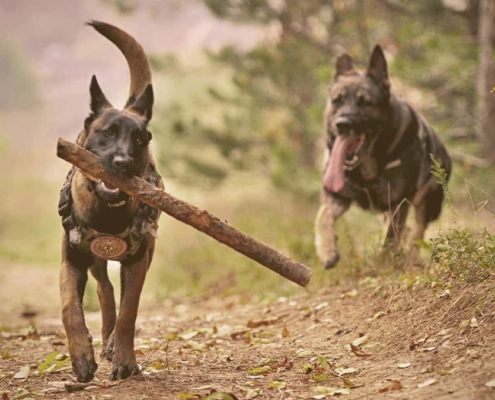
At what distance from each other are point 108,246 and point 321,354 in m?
1.57

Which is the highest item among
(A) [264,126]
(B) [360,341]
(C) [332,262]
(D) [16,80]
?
(D) [16,80]

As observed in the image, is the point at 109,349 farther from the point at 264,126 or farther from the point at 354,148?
the point at 264,126

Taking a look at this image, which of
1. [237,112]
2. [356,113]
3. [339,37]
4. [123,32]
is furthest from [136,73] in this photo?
[237,112]

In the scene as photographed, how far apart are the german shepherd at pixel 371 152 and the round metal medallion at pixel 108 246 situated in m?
2.62

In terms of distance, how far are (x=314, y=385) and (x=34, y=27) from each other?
144 feet

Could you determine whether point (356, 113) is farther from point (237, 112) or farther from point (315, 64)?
point (237, 112)

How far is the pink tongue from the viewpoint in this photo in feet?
22.3

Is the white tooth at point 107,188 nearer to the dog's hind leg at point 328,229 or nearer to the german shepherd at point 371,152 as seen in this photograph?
the dog's hind leg at point 328,229

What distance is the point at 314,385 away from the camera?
4117 mm

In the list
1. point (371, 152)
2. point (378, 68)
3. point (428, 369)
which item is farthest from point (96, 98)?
point (378, 68)

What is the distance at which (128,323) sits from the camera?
4469mm

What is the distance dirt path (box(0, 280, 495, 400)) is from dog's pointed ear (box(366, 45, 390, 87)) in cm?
197

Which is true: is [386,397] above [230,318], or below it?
below

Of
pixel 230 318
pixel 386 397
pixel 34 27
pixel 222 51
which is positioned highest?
pixel 34 27
